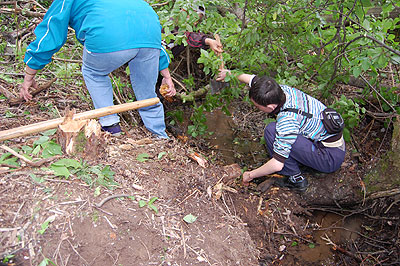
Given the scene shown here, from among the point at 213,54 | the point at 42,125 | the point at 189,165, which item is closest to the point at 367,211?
the point at 189,165

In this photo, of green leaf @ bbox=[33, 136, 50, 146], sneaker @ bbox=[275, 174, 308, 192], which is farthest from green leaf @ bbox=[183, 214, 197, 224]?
sneaker @ bbox=[275, 174, 308, 192]

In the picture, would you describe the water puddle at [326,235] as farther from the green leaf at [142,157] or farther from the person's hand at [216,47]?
the person's hand at [216,47]

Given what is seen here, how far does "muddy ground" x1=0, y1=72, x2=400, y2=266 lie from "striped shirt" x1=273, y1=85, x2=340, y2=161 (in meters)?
0.62

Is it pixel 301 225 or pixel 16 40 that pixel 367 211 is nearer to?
pixel 301 225

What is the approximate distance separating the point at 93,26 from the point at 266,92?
1525 millimetres

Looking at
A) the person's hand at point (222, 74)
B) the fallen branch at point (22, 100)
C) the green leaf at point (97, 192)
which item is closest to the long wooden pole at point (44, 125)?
the green leaf at point (97, 192)

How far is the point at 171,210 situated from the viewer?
7.47 ft

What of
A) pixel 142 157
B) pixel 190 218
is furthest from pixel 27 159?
pixel 190 218

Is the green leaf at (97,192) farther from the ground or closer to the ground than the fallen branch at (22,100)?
farther from the ground

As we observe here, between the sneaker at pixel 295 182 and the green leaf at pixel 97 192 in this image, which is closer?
the green leaf at pixel 97 192

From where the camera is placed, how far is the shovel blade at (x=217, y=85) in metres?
3.37

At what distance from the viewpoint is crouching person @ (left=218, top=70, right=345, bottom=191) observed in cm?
268

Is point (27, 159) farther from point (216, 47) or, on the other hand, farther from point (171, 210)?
point (216, 47)

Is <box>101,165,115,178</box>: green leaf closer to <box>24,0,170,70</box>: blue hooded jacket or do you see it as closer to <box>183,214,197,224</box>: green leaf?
<box>183,214,197,224</box>: green leaf
